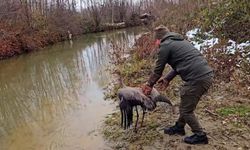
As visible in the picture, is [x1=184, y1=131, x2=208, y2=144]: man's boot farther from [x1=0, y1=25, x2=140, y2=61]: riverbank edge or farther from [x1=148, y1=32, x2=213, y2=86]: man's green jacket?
[x1=0, y1=25, x2=140, y2=61]: riverbank edge

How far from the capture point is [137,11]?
155 ft

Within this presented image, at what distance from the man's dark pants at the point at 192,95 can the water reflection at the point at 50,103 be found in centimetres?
222

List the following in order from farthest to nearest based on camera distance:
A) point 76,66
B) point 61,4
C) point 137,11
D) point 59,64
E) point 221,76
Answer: point 137,11 < point 61,4 < point 59,64 < point 76,66 < point 221,76

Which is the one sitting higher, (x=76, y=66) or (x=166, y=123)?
(x=166, y=123)

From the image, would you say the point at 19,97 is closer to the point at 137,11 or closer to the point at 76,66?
the point at 76,66

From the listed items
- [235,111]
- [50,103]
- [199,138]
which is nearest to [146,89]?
[199,138]

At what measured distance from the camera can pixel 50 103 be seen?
927 cm

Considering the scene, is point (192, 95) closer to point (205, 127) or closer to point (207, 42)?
point (205, 127)

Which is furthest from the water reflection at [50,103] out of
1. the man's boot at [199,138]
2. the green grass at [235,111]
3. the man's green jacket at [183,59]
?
the green grass at [235,111]

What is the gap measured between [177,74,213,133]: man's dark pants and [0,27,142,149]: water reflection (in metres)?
2.22

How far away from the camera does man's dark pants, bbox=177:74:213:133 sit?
4.59 m

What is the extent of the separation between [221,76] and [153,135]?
3.32 metres

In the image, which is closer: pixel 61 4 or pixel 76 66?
pixel 76 66

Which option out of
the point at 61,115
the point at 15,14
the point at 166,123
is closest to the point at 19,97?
the point at 61,115
